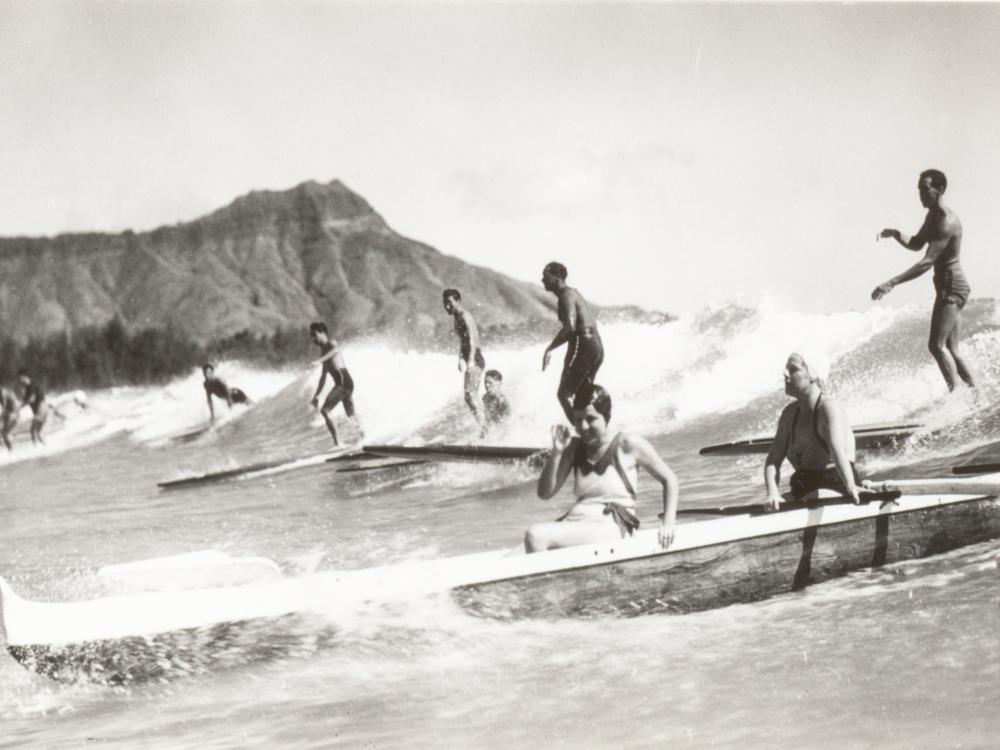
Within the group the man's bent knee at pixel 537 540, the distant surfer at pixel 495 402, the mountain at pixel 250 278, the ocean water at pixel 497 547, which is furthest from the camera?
the distant surfer at pixel 495 402

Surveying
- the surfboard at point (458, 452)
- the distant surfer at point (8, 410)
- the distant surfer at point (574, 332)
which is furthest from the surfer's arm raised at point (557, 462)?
the distant surfer at point (8, 410)

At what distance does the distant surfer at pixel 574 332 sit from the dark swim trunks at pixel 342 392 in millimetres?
1317

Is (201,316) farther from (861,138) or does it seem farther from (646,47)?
(861,138)

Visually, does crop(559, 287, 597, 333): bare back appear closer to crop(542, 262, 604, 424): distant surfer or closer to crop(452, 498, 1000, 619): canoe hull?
crop(542, 262, 604, 424): distant surfer

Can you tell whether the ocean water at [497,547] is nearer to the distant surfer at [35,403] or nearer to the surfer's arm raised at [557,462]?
the distant surfer at [35,403]

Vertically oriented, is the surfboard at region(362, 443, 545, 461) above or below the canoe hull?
above

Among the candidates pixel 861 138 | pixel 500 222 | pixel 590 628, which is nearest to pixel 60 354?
pixel 500 222

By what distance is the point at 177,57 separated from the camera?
4215 millimetres

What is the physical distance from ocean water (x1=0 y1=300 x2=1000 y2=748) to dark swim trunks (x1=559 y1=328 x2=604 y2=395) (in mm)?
117

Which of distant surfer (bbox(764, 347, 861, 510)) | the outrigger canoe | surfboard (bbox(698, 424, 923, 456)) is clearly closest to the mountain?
surfboard (bbox(698, 424, 923, 456))

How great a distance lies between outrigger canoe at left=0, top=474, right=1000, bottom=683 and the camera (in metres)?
2.93

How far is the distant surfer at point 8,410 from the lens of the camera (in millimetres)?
4816

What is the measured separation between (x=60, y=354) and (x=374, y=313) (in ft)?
4.94

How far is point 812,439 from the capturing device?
3.42m
